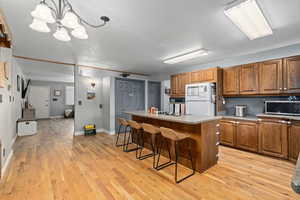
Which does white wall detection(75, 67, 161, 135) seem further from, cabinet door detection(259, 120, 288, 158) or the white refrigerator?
cabinet door detection(259, 120, 288, 158)

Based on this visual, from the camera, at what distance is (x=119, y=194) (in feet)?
6.07

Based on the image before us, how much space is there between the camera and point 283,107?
303 cm

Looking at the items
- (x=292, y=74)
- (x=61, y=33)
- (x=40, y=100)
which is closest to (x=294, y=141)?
(x=292, y=74)

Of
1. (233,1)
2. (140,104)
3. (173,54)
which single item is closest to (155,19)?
(233,1)

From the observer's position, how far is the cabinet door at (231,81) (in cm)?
373

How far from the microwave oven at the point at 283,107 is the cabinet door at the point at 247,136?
49cm

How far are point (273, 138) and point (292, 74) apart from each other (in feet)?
4.57

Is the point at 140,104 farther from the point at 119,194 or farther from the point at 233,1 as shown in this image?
the point at 233,1

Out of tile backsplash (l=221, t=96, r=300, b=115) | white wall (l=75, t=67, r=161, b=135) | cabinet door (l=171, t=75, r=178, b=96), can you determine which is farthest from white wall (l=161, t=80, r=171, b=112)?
tile backsplash (l=221, t=96, r=300, b=115)

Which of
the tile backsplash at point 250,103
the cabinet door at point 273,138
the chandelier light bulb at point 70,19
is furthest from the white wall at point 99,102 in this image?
the cabinet door at point 273,138

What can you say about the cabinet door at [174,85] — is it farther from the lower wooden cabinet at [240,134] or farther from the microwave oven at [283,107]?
the microwave oven at [283,107]

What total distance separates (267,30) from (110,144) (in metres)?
4.21

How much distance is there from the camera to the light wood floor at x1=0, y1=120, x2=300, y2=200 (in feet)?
6.02

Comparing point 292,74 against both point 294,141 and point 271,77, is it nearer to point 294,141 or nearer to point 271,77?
point 271,77
